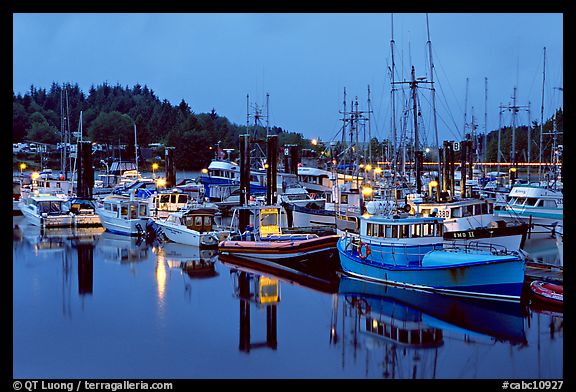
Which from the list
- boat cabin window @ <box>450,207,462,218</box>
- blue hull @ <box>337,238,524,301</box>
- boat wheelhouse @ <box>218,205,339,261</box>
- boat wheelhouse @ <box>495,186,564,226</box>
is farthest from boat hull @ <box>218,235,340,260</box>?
boat wheelhouse @ <box>495,186,564,226</box>

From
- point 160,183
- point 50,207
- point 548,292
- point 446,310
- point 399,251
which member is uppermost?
point 160,183

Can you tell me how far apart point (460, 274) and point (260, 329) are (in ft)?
25.4

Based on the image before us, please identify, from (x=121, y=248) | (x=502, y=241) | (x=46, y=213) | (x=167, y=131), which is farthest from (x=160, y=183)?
(x=167, y=131)

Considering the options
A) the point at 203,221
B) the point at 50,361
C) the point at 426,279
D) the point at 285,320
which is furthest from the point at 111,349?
the point at 203,221

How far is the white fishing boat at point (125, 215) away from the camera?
148ft

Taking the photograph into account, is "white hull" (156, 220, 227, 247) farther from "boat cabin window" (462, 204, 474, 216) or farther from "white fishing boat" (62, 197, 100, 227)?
"boat cabin window" (462, 204, 474, 216)

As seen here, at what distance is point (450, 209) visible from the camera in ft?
115

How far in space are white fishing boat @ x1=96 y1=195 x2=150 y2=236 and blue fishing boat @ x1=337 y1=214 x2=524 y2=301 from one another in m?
18.9

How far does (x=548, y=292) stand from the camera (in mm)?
23875

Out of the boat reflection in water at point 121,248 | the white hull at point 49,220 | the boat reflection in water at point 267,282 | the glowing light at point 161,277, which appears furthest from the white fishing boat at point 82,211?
the boat reflection in water at point 267,282

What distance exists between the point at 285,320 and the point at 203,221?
17181 millimetres

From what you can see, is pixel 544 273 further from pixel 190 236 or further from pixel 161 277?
pixel 190 236

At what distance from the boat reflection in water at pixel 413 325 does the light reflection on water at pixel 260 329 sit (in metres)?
0.04

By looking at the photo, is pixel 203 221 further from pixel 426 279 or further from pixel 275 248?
pixel 426 279
